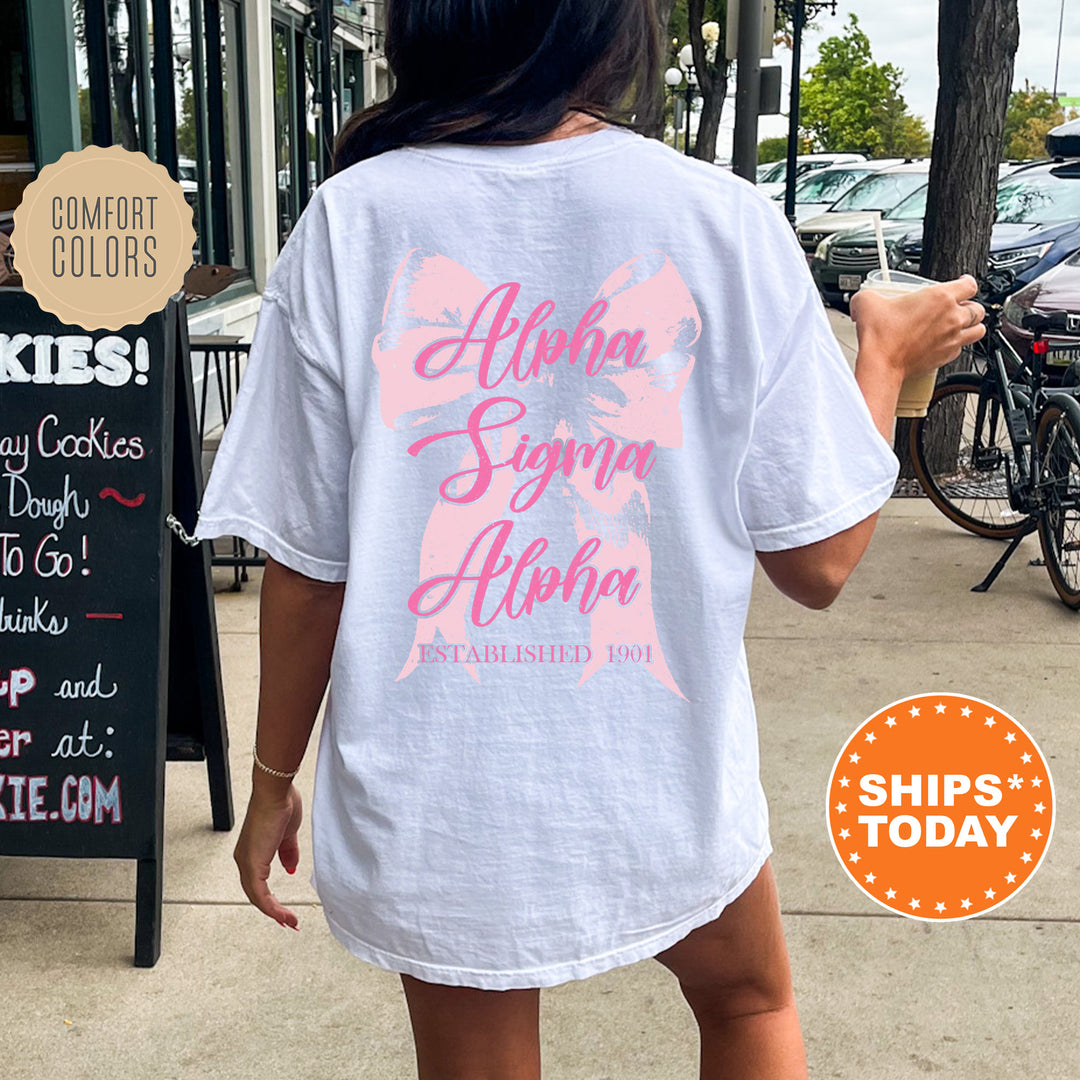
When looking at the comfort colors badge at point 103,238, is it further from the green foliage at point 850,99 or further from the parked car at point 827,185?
the green foliage at point 850,99

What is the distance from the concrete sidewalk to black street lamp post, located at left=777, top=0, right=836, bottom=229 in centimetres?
1333

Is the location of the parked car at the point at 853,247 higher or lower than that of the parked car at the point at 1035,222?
lower

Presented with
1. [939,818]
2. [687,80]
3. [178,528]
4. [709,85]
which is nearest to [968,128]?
[939,818]

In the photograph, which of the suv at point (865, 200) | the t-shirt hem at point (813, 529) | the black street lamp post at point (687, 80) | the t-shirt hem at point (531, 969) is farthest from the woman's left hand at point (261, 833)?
the black street lamp post at point (687, 80)

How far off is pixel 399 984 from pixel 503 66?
2131mm

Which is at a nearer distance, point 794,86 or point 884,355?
point 884,355

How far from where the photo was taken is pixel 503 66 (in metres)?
1.44

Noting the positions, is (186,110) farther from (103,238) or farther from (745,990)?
(745,990)

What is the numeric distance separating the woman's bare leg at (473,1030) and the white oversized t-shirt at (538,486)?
0.08m

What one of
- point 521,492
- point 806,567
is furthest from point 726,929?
point 521,492

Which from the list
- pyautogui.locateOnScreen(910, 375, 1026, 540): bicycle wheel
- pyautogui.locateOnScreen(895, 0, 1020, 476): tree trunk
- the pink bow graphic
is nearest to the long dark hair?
the pink bow graphic

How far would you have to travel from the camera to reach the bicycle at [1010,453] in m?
5.73

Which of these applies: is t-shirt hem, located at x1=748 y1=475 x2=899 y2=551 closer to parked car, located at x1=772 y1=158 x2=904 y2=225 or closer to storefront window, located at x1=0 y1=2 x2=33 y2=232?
storefront window, located at x1=0 y1=2 x2=33 y2=232

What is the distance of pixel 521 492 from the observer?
1.41m
